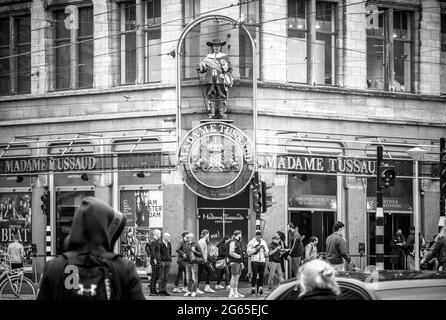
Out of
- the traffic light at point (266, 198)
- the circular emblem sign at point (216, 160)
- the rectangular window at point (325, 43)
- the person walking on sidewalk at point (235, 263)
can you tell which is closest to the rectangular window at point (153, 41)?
the circular emblem sign at point (216, 160)

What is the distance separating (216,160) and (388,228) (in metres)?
7.18

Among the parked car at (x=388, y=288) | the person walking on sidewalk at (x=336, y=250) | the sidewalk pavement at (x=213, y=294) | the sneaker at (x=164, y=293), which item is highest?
the parked car at (x=388, y=288)

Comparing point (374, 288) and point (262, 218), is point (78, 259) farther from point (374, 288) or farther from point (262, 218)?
point (262, 218)

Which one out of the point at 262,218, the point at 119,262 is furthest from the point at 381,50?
the point at 119,262

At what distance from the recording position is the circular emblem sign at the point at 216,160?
99.3ft

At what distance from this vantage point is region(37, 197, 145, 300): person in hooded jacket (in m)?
5.88

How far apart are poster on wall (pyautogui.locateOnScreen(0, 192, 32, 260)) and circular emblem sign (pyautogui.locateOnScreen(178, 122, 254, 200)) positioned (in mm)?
7241

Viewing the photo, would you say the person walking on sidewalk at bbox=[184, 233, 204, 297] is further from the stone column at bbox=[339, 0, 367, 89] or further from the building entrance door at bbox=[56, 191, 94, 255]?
the stone column at bbox=[339, 0, 367, 89]

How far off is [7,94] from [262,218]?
11.9 metres

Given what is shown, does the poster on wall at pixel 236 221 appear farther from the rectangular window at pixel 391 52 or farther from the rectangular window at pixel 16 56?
the rectangular window at pixel 16 56

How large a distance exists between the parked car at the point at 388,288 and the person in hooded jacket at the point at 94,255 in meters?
2.63

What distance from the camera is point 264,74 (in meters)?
31.5

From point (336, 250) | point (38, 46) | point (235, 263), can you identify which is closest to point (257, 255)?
point (235, 263)

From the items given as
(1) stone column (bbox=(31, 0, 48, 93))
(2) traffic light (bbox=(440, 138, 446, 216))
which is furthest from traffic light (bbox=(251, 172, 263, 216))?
(1) stone column (bbox=(31, 0, 48, 93))
